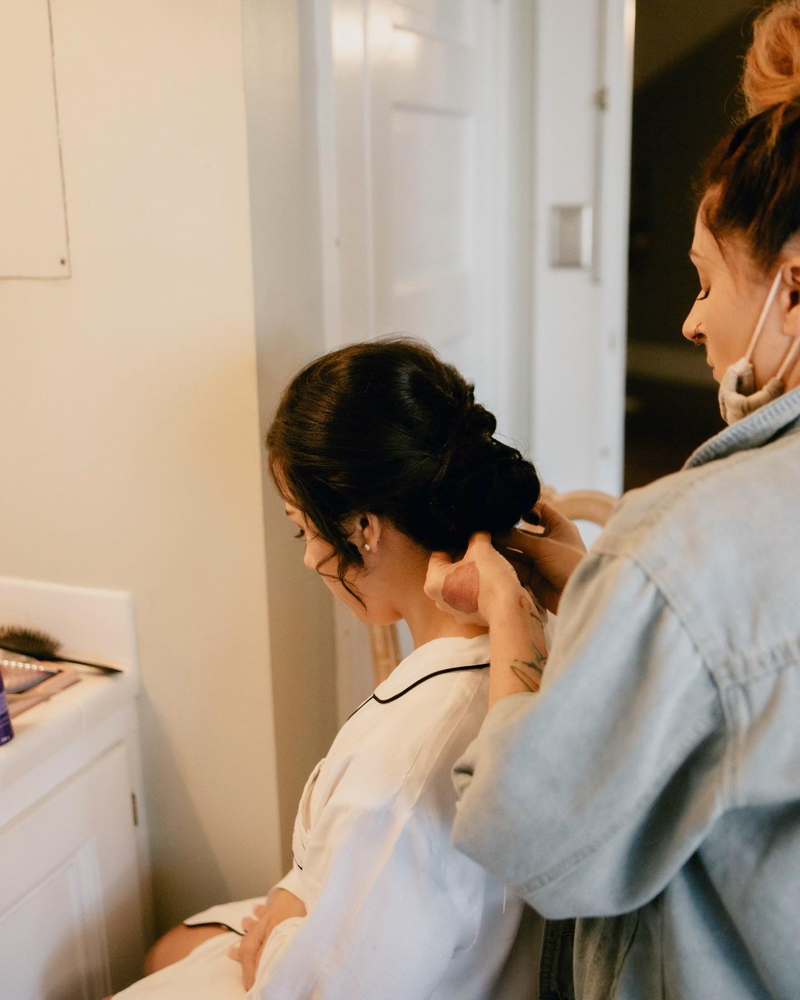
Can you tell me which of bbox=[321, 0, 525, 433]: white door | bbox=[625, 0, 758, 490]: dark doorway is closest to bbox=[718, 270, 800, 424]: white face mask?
bbox=[321, 0, 525, 433]: white door

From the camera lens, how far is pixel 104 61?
3.90 feet

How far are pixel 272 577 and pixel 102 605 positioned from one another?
0.88 feet

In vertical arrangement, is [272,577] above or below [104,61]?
below

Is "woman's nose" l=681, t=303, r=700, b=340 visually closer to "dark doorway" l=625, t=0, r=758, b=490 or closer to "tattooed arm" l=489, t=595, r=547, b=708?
"tattooed arm" l=489, t=595, r=547, b=708

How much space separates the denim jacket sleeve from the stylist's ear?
222mm

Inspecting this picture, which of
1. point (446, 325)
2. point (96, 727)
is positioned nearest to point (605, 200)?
point (446, 325)

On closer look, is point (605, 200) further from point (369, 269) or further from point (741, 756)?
point (741, 756)

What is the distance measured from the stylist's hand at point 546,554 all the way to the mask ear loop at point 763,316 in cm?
40

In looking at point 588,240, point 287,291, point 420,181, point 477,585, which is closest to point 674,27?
point 588,240

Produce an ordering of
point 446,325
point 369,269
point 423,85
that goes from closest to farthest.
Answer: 1. point 369,269
2. point 423,85
3. point 446,325

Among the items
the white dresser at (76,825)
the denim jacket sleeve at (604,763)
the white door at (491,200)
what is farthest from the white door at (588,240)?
the denim jacket sleeve at (604,763)

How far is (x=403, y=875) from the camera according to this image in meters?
0.88

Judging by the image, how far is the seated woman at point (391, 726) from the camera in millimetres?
880

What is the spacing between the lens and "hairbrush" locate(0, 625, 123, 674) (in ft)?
4.61
